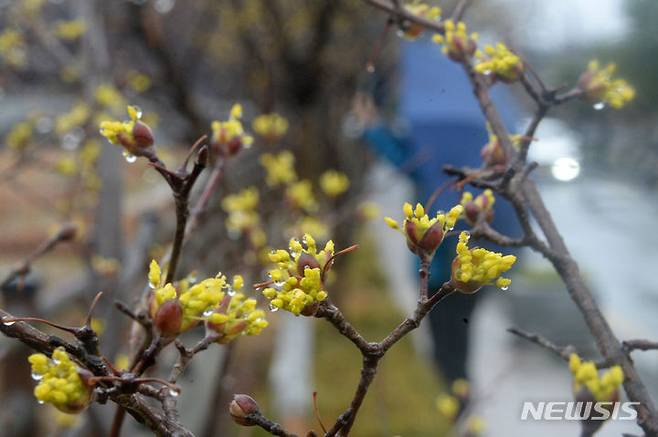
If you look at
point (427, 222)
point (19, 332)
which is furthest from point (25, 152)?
point (427, 222)

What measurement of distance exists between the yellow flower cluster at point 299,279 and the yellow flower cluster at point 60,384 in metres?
0.18

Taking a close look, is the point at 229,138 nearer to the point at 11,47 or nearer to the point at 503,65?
the point at 503,65

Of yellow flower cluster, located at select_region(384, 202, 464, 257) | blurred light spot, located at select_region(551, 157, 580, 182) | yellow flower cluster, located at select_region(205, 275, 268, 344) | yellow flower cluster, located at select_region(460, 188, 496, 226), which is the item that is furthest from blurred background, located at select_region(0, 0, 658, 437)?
yellow flower cluster, located at select_region(205, 275, 268, 344)

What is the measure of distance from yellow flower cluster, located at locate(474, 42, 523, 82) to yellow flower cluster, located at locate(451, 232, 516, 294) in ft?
1.18

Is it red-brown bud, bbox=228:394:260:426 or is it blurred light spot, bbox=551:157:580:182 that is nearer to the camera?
red-brown bud, bbox=228:394:260:426

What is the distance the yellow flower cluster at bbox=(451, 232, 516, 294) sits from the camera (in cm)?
57

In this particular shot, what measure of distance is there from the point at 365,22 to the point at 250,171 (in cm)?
118

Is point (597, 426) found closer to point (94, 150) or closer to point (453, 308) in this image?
point (94, 150)

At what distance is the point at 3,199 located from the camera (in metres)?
6.85

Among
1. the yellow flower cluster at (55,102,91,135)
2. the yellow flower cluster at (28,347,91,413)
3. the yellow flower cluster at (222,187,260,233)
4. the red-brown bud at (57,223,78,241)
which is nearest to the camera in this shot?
the yellow flower cluster at (28,347,91,413)

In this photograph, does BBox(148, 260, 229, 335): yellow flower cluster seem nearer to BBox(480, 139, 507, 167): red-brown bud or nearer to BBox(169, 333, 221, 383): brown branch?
BBox(169, 333, 221, 383): brown branch

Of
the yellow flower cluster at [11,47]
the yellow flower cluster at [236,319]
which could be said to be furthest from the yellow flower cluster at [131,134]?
the yellow flower cluster at [11,47]

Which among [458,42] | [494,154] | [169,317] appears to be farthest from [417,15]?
[169,317]

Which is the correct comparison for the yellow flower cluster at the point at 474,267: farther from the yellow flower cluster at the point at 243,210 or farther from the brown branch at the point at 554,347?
the yellow flower cluster at the point at 243,210
